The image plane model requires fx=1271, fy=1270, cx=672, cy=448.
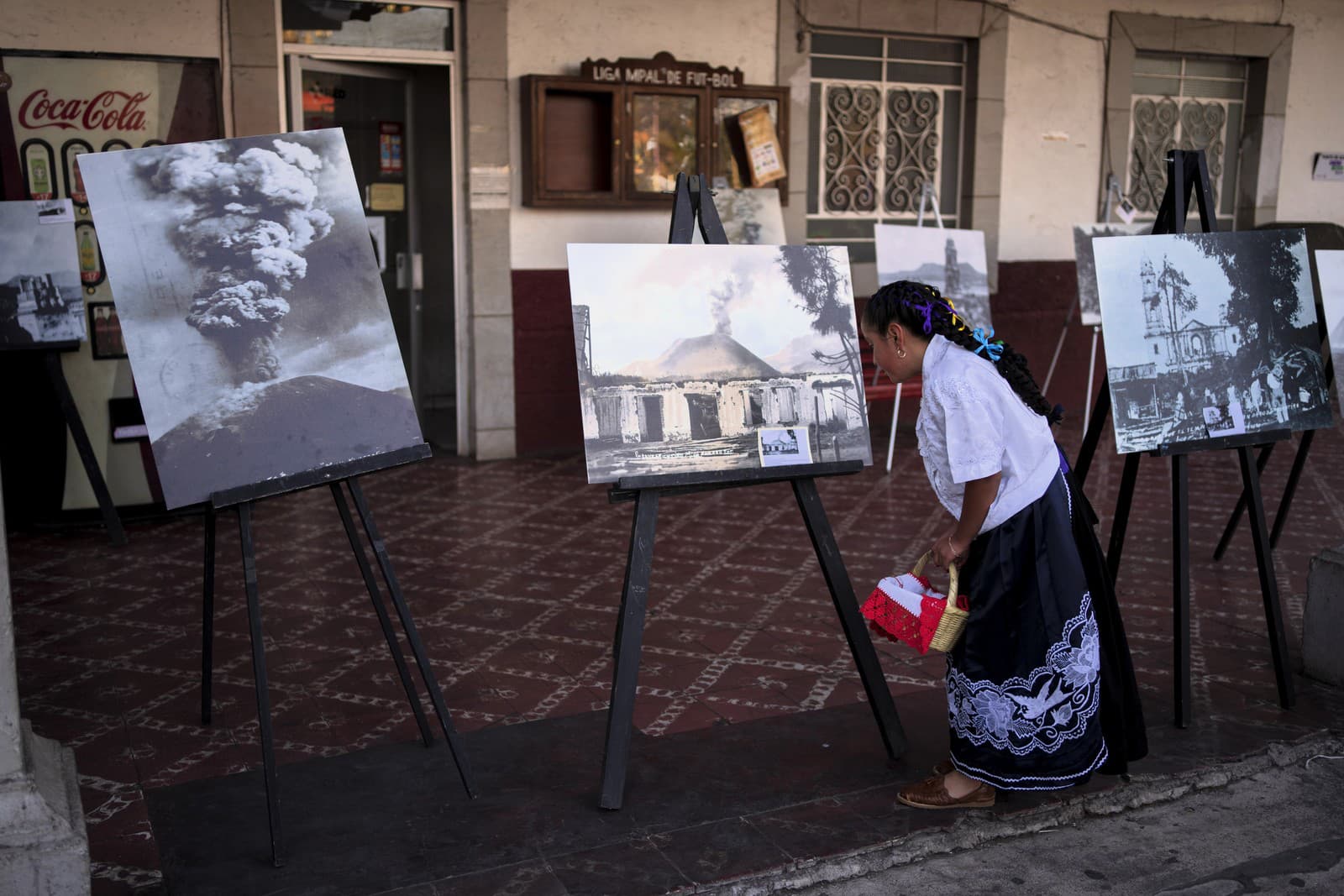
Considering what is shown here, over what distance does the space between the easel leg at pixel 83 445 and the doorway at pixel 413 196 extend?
96.7 inches

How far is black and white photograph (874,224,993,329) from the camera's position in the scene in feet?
25.9

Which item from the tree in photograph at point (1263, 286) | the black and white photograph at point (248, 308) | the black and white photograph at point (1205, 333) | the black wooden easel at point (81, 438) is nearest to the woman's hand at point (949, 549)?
the black and white photograph at point (1205, 333)

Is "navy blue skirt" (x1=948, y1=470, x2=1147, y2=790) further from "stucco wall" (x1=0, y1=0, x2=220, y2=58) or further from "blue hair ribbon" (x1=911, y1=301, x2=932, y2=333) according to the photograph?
"stucco wall" (x1=0, y1=0, x2=220, y2=58)

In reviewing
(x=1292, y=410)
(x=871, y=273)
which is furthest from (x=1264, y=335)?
(x=871, y=273)

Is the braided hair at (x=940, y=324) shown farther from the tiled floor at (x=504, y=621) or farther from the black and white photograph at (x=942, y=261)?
the black and white photograph at (x=942, y=261)

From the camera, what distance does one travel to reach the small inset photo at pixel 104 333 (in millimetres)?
6652

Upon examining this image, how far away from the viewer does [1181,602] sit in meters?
3.99

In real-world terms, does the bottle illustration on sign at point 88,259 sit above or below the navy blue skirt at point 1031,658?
above

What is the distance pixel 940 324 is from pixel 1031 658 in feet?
2.91

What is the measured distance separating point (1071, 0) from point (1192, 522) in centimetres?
480

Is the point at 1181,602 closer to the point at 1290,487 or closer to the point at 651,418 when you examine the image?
the point at 651,418

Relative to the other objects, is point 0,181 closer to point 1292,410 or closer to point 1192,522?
point 1292,410

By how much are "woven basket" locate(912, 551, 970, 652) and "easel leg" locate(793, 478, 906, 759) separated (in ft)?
1.01

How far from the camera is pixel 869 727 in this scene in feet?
13.1
